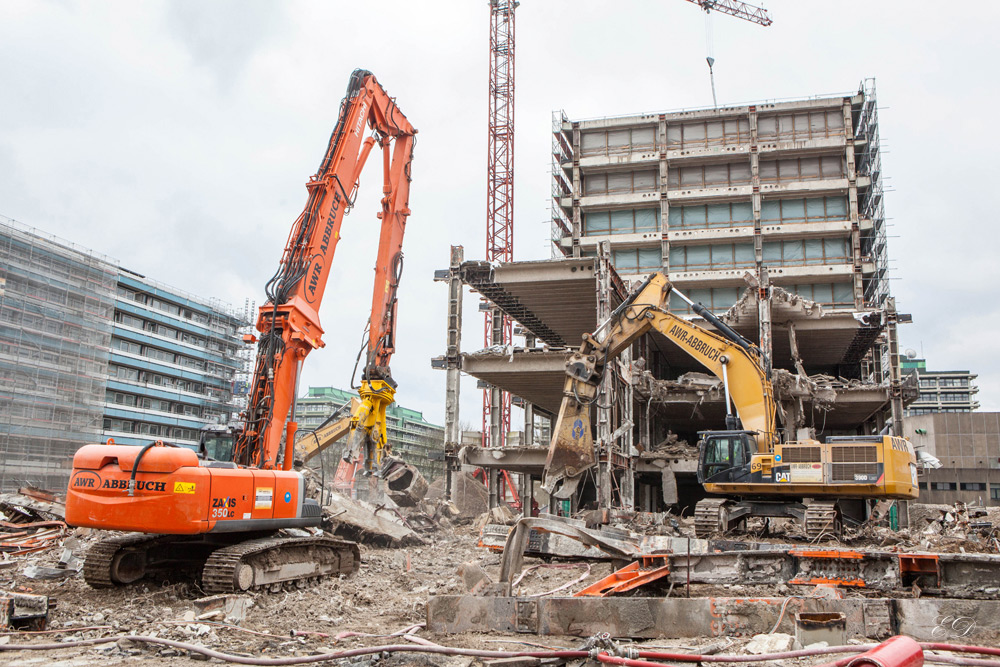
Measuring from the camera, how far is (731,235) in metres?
45.1

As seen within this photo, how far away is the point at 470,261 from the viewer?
2947cm

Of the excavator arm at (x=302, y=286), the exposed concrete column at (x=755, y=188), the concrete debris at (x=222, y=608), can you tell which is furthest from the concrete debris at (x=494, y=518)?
the exposed concrete column at (x=755, y=188)

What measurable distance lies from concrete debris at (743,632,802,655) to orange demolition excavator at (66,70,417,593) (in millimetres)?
6214

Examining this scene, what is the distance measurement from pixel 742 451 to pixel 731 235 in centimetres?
3123

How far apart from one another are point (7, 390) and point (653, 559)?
41303 mm

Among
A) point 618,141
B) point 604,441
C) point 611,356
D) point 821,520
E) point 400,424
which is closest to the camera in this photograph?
point 821,520

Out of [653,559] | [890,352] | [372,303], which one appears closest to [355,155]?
[372,303]

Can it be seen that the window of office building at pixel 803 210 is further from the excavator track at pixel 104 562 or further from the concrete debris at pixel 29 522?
the excavator track at pixel 104 562

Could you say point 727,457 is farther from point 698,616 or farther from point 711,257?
point 711,257

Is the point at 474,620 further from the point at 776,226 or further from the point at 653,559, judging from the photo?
the point at 776,226

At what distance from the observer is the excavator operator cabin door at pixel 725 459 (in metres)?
16.0

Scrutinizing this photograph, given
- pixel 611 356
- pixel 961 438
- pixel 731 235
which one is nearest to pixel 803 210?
pixel 731 235

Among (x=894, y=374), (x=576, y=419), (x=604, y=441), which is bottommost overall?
(x=604, y=441)

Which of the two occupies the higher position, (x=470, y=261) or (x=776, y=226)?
(x=776, y=226)
